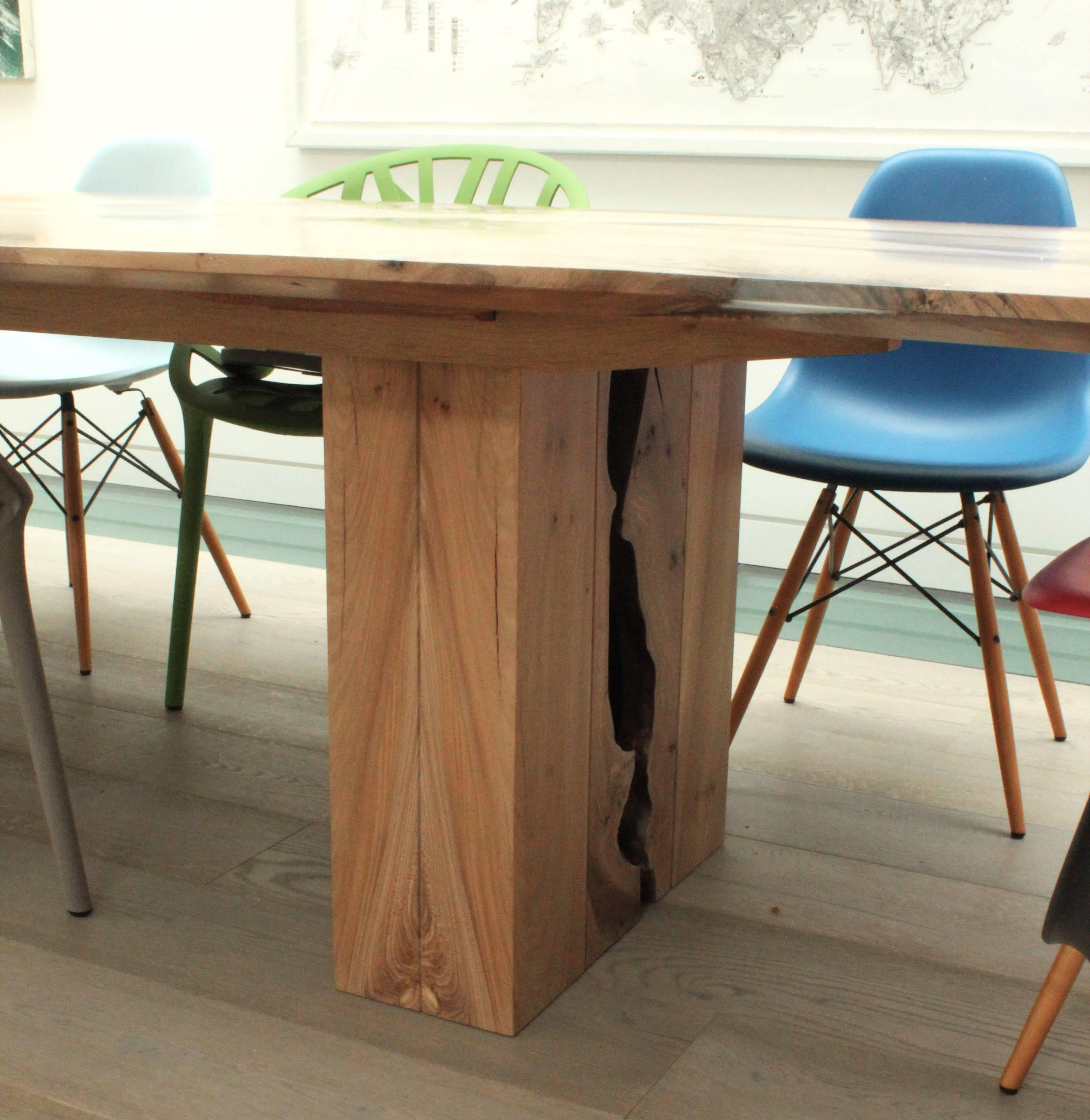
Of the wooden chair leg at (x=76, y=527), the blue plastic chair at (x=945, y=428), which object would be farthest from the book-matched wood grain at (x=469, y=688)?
the wooden chair leg at (x=76, y=527)

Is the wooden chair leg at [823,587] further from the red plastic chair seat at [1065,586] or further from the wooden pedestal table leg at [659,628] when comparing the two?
the red plastic chair seat at [1065,586]

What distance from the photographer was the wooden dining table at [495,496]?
2.72ft

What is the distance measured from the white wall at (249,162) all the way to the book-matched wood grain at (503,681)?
1667mm

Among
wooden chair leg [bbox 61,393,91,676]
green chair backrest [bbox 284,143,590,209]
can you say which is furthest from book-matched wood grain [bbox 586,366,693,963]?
wooden chair leg [bbox 61,393,91,676]

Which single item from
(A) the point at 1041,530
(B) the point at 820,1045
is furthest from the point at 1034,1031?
(A) the point at 1041,530

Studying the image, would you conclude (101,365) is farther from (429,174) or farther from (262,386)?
(429,174)

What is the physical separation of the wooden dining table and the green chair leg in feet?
1.38

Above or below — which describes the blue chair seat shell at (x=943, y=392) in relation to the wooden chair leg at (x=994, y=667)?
above

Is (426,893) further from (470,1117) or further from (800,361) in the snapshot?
(800,361)

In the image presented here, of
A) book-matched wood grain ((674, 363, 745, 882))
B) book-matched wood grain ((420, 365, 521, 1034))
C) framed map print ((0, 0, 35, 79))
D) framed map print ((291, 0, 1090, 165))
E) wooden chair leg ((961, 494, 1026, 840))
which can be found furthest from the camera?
framed map print ((0, 0, 35, 79))

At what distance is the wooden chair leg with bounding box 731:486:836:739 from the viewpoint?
1.60m

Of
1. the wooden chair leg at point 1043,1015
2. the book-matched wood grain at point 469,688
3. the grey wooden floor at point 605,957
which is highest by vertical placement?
the book-matched wood grain at point 469,688

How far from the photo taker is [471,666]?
1.03 meters

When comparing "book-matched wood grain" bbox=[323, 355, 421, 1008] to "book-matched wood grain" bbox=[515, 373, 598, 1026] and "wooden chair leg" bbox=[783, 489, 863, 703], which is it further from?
"wooden chair leg" bbox=[783, 489, 863, 703]
